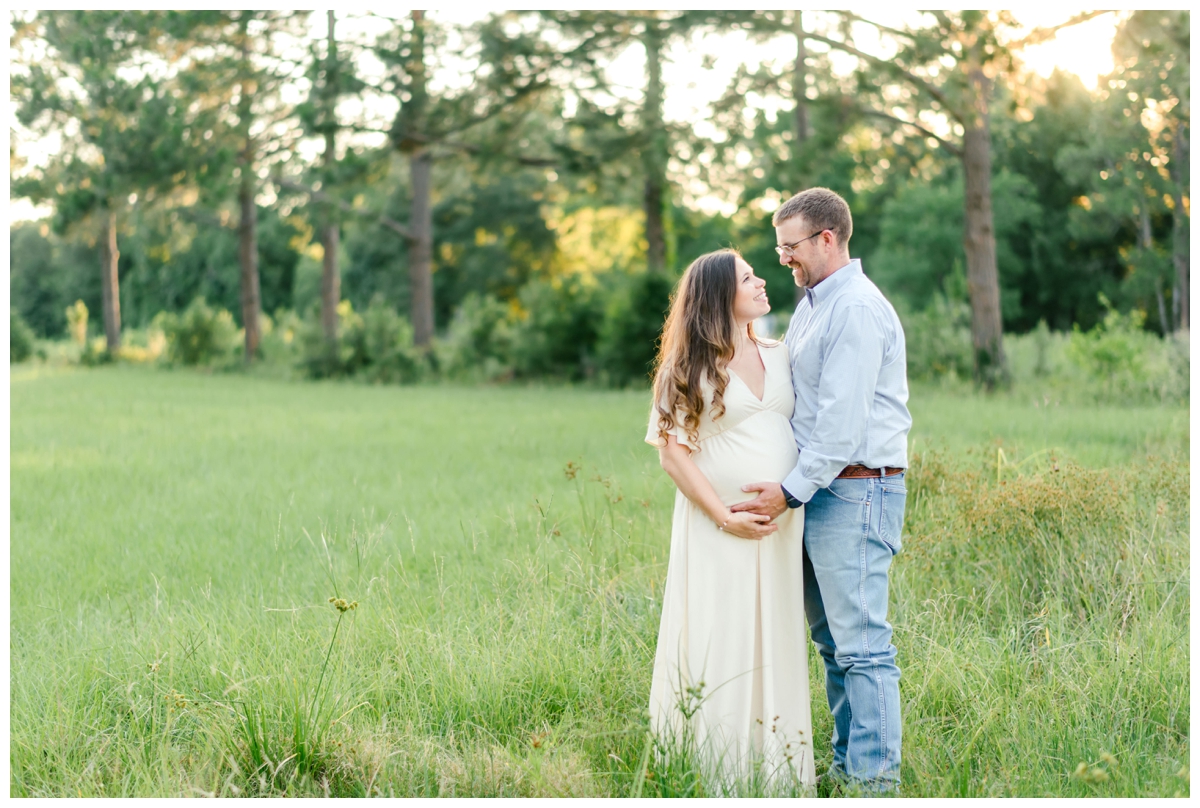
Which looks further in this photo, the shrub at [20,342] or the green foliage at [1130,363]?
the shrub at [20,342]

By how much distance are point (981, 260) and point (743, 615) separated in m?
14.2

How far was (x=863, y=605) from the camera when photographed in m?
3.33

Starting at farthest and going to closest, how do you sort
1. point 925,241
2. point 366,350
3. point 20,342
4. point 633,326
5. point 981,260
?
point 925,241 < point 20,342 < point 366,350 < point 633,326 < point 981,260

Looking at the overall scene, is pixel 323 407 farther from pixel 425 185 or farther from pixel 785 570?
pixel 785 570

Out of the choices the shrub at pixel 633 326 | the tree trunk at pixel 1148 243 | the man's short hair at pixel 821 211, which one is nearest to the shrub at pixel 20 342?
the shrub at pixel 633 326

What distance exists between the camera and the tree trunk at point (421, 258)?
24047 mm

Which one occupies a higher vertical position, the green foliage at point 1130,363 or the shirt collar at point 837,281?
the shirt collar at point 837,281

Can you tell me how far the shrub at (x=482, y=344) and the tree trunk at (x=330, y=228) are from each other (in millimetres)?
3656

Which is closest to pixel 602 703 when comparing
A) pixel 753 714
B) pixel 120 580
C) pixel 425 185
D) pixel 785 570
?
pixel 753 714

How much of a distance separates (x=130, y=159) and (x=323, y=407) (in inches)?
253

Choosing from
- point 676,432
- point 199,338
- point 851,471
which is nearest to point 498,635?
point 676,432

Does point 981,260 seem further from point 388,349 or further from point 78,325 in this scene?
point 78,325

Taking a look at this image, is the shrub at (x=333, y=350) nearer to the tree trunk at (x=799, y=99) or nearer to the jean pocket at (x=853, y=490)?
the tree trunk at (x=799, y=99)

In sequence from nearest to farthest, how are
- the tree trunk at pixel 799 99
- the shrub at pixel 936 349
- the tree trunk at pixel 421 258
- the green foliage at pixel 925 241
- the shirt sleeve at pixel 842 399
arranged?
the shirt sleeve at pixel 842 399, the tree trunk at pixel 799 99, the shrub at pixel 936 349, the tree trunk at pixel 421 258, the green foliage at pixel 925 241
